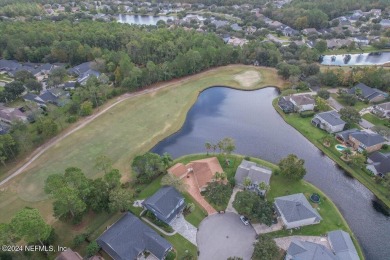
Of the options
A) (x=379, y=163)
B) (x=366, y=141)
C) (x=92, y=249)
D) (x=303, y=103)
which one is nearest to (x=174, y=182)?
(x=92, y=249)

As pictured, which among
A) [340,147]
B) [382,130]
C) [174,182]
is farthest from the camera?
[340,147]

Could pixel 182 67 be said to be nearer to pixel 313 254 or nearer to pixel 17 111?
Answer: pixel 17 111

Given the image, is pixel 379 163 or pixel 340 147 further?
pixel 340 147

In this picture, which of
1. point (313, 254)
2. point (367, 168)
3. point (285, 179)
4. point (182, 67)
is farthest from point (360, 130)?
point (182, 67)

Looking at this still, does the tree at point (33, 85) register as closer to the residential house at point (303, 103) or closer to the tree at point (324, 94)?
the residential house at point (303, 103)

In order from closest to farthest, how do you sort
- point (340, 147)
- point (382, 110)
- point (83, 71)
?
1. point (340, 147)
2. point (382, 110)
3. point (83, 71)

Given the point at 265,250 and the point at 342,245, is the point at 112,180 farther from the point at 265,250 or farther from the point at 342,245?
the point at 342,245

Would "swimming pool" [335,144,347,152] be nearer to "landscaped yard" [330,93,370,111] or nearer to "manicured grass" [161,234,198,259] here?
"landscaped yard" [330,93,370,111]

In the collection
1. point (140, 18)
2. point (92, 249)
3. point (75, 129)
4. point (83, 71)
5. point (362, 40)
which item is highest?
point (362, 40)
